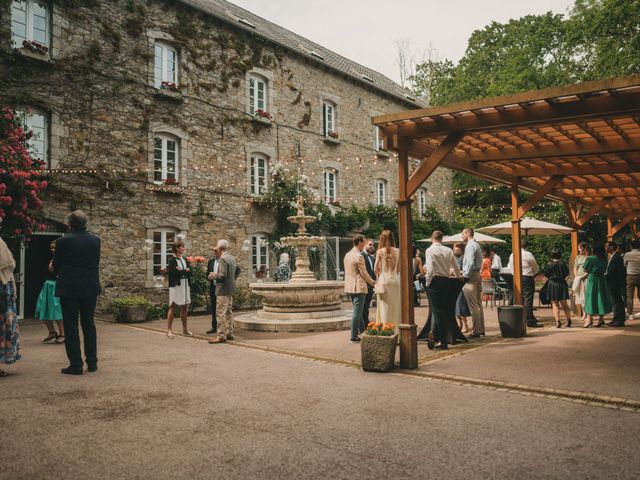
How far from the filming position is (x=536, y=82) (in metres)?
28.3

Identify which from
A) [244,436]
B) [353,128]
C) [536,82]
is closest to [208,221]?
[353,128]

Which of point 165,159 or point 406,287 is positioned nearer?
point 406,287

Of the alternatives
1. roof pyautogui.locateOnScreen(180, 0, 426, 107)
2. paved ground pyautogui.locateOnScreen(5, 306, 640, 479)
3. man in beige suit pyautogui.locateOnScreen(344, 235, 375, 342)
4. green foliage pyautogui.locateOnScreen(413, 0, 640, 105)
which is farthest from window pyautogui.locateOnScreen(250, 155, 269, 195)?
green foliage pyautogui.locateOnScreen(413, 0, 640, 105)

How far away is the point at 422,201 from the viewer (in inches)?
945

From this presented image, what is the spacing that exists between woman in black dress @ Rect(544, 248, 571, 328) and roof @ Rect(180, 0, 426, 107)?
1133 cm

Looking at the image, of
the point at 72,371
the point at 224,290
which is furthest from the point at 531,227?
the point at 72,371

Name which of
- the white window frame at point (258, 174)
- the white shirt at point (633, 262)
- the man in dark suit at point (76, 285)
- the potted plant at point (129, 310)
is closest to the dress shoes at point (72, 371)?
the man in dark suit at point (76, 285)

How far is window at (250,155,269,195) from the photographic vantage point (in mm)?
16438

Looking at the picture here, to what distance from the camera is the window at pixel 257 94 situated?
16.5 m

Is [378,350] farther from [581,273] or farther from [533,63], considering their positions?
[533,63]

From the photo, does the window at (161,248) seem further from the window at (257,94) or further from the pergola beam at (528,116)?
the pergola beam at (528,116)

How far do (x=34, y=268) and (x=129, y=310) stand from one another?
→ 363cm

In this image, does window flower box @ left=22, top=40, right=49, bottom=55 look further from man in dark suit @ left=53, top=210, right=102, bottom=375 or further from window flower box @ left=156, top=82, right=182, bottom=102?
man in dark suit @ left=53, top=210, right=102, bottom=375

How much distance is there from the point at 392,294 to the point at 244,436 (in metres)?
4.13
